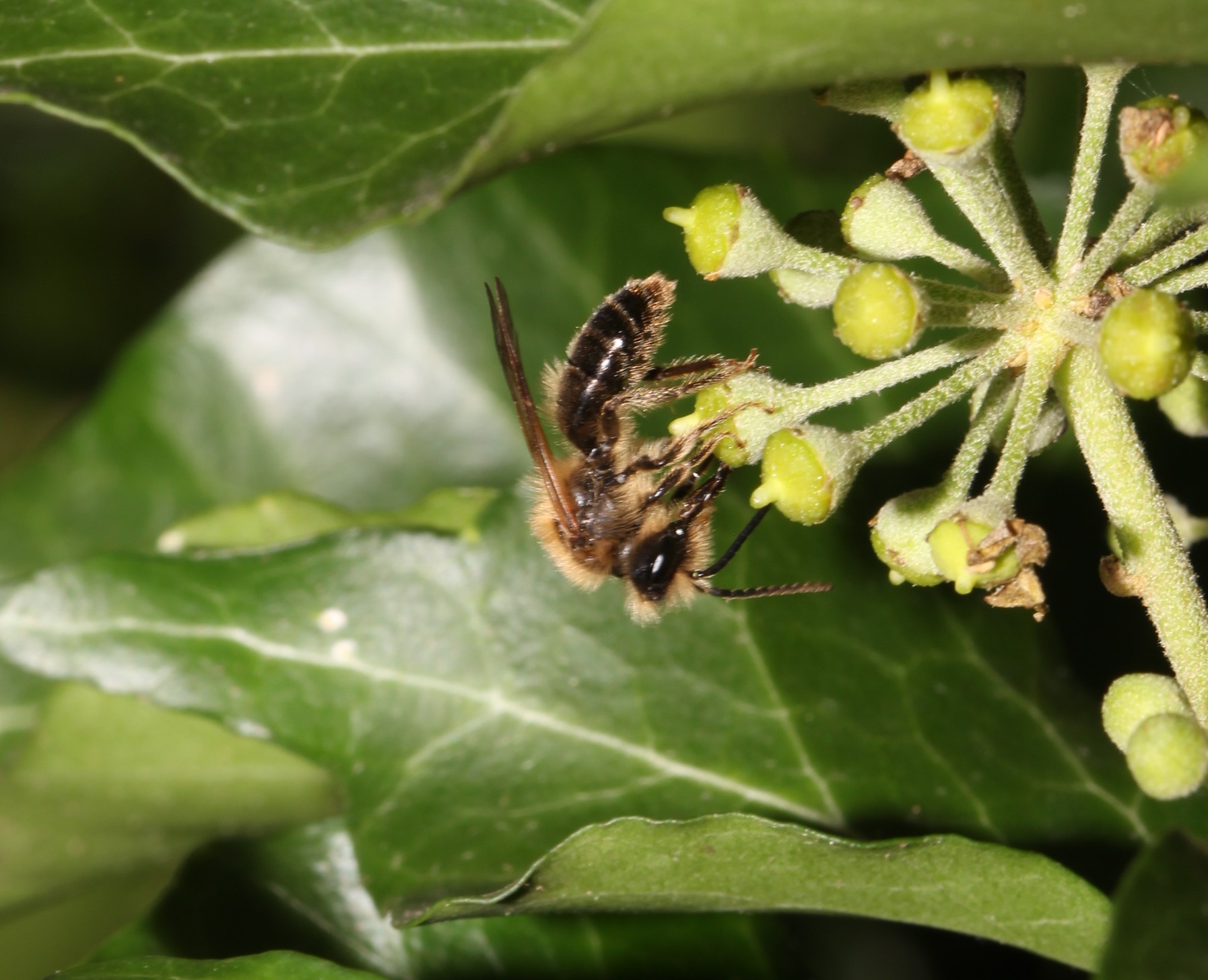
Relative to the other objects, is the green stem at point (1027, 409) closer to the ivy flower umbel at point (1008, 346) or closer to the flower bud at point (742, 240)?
the ivy flower umbel at point (1008, 346)

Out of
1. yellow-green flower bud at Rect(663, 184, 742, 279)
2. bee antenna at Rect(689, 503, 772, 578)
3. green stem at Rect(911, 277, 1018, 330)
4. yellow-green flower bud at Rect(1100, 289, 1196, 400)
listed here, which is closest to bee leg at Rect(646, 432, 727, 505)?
bee antenna at Rect(689, 503, 772, 578)

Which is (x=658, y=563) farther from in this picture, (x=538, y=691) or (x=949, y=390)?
(x=949, y=390)

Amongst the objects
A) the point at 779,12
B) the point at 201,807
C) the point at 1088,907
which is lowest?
the point at 201,807

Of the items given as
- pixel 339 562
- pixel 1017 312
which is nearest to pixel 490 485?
pixel 339 562

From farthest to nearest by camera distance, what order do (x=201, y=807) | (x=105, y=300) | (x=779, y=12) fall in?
(x=105, y=300) → (x=201, y=807) → (x=779, y=12)

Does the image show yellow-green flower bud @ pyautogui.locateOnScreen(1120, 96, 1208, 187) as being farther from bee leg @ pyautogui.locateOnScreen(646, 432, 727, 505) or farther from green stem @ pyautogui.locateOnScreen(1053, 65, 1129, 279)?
bee leg @ pyautogui.locateOnScreen(646, 432, 727, 505)

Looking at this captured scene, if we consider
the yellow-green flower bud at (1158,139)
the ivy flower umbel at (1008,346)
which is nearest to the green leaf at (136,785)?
the ivy flower umbel at (1008,346)

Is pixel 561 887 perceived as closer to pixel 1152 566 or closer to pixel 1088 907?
pixel 1088 907
